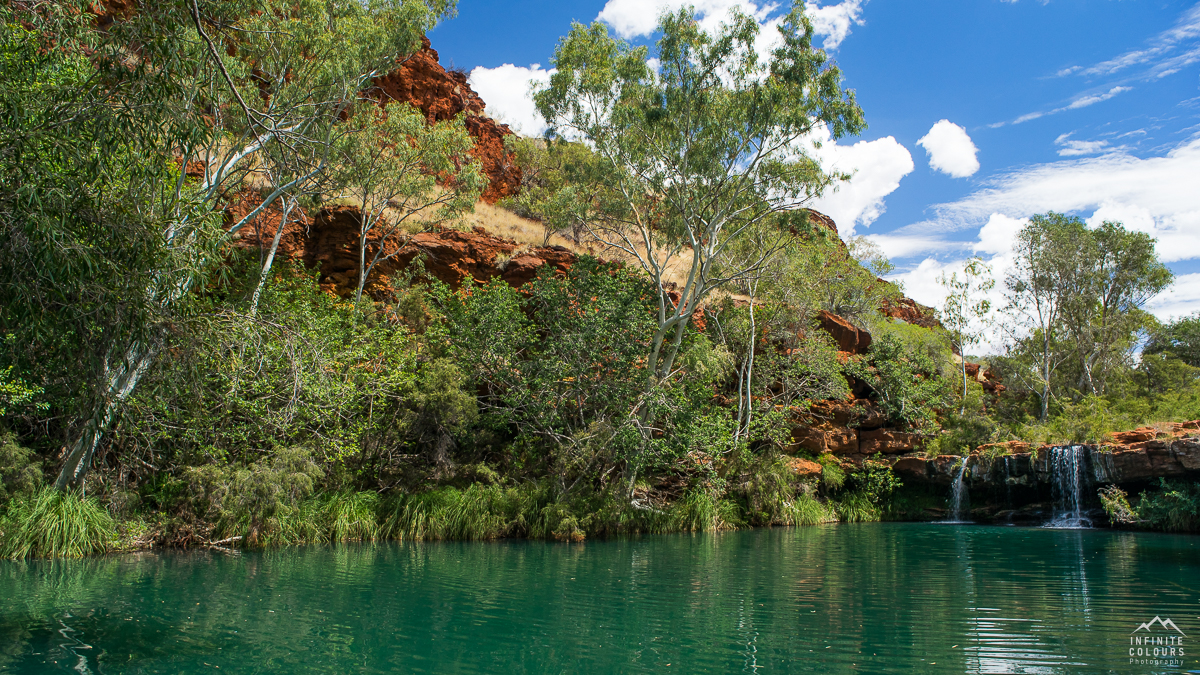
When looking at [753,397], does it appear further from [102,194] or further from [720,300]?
[102,194]

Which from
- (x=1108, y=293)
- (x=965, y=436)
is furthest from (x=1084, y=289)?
(x=965, y=436)

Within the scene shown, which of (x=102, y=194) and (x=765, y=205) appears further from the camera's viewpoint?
(x=765, y=205)

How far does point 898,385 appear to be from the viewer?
92.1 feet

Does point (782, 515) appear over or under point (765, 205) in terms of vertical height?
under

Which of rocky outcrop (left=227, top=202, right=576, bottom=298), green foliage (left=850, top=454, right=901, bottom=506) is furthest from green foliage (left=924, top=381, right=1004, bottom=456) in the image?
rocky outcrop (left=227, top=202, right=576, bottom=298)

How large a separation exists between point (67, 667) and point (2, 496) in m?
9.51

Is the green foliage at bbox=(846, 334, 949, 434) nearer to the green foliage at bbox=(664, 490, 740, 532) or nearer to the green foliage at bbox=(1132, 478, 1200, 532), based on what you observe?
the green foliage at bbox=(1132, 478, 1200, 532)

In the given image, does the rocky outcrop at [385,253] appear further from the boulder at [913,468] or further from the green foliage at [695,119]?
the boulder at [913,468]

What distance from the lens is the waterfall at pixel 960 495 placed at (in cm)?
2619

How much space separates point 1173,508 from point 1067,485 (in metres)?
3.53

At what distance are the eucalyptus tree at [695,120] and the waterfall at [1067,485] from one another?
1258cm

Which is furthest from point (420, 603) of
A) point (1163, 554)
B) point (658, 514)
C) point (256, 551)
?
point (1163, 554)

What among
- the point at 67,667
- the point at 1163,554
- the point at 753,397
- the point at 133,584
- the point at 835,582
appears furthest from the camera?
the point at 753,397

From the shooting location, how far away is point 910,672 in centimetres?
Result: 623
